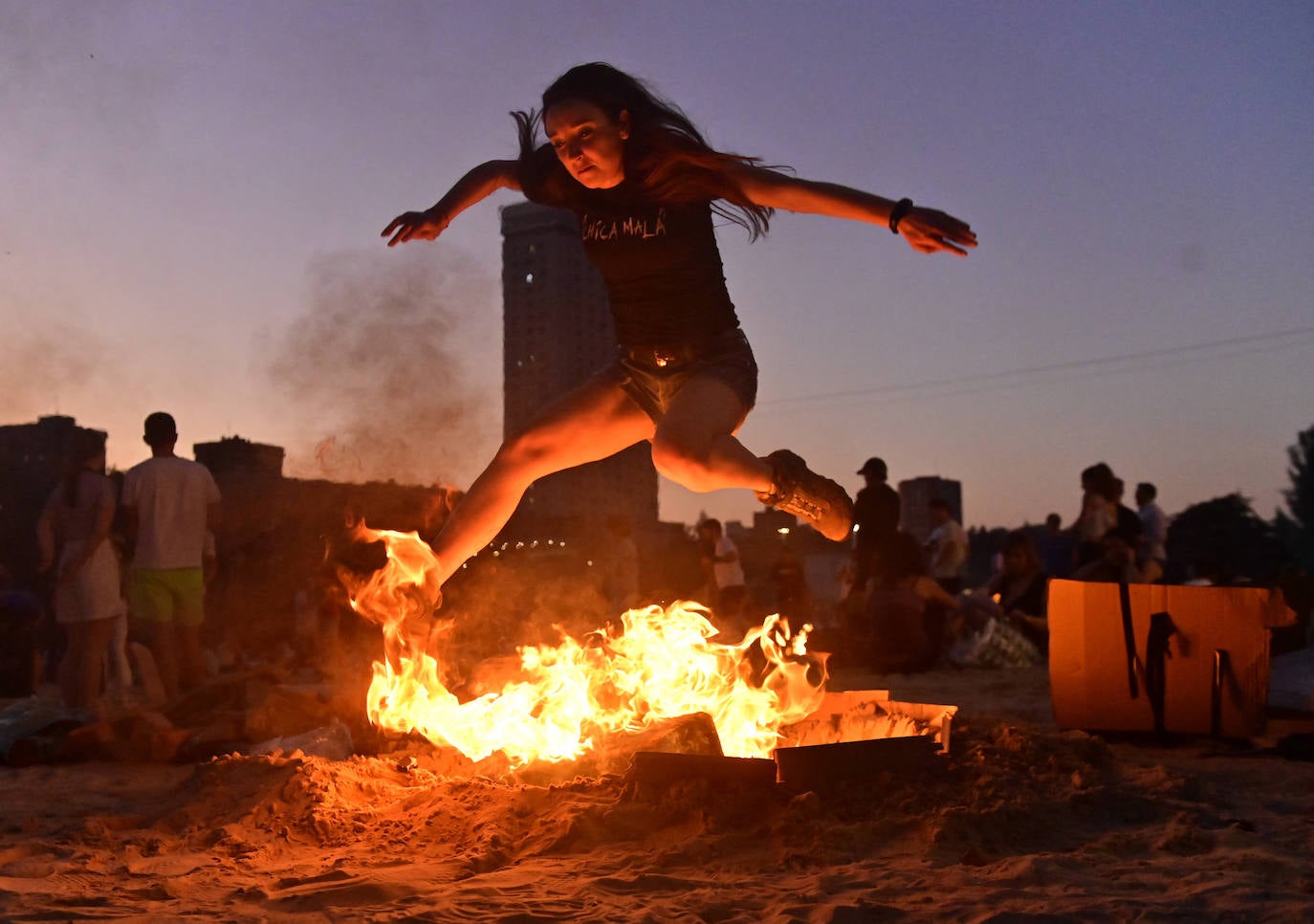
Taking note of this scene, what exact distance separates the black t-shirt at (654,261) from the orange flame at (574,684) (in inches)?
50.7

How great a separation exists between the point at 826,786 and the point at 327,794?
171 cm

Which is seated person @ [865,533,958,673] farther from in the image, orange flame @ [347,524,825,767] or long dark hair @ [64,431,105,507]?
long dark hair @ [64,431,105,507]

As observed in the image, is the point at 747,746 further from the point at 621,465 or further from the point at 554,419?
the point at 621,465

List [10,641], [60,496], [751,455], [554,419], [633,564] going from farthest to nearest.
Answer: [633,564] < [10,641] < [60,496] < [554,419] < [751,455]

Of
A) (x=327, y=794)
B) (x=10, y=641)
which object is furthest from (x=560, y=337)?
(x=327, y=794)

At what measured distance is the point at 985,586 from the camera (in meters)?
10.5

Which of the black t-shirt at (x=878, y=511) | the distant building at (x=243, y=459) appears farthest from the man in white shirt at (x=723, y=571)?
the distant building at (x=243, y=459)

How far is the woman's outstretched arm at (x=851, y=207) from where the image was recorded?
11.7 ft

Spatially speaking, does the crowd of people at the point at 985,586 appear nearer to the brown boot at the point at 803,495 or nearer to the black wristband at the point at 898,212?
the brown boot at the point at 803,495

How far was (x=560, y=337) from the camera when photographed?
15.0 m

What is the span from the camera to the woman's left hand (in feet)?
11.6

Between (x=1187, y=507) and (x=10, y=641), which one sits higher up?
(x=1187, y=507)

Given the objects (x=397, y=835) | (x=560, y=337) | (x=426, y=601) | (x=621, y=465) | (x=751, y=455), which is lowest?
(x=397, y=835)

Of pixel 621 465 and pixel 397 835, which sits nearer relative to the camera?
pixel 397 835
